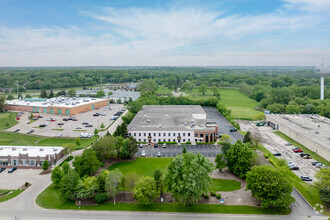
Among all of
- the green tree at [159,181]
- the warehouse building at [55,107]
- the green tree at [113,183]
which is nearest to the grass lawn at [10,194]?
the green tree at [113,183]

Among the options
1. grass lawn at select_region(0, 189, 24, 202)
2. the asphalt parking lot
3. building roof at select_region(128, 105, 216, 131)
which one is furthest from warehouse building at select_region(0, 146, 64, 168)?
building roof at select_region(128, 105, 216, 131)

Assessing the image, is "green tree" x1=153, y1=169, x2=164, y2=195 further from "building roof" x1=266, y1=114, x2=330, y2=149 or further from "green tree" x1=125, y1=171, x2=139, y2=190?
"building roof" x1=266, y1=114, x2=330, y2=149

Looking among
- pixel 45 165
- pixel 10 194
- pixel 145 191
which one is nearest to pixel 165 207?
pixel 145 191

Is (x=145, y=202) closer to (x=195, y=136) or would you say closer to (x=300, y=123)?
(x=195, y=136)

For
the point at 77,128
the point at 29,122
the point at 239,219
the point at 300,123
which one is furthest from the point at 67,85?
the point at 239,219

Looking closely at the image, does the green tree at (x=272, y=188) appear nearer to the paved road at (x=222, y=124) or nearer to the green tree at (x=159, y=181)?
the green tree at (x=159, y=181)

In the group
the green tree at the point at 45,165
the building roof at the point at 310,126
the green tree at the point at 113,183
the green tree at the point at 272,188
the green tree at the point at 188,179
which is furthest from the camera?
the building roof at the point at 310,126
